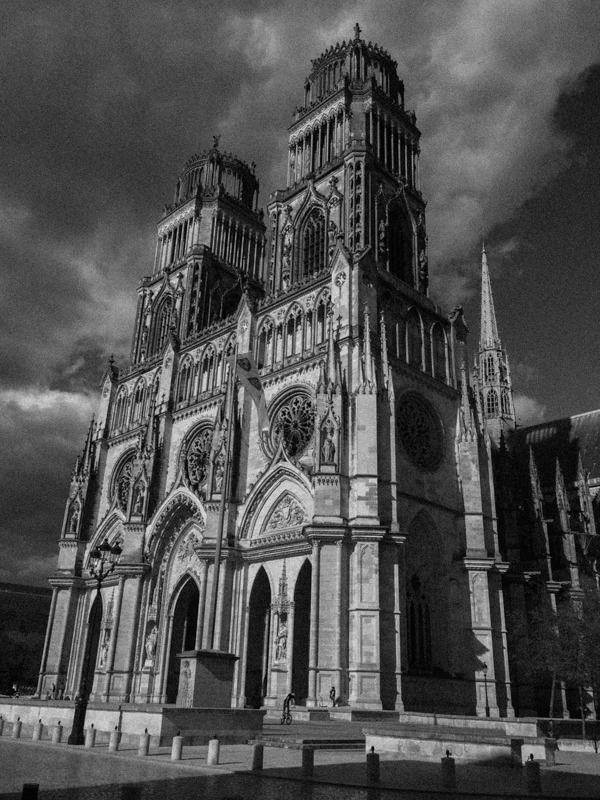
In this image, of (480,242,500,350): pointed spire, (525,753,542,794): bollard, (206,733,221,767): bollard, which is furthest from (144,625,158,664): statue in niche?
(480,242,500,350): pointed spire

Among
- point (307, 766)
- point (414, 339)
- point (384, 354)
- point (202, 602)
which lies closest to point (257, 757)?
point (307, 766)

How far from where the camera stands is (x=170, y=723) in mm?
19594

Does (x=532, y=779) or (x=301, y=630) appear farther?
(x=301, y=630)

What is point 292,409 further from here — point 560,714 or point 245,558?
point 560,714

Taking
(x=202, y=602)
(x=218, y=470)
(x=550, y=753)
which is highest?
(x=218, y=470)

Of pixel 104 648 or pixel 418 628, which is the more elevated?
pixel 418 628

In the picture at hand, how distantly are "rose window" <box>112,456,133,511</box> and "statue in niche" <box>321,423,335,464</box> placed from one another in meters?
20.8

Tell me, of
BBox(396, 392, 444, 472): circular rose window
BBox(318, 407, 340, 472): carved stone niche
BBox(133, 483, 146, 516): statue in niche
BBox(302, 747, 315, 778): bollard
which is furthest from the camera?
BBox(133, 483, 146, 516): statue in niche

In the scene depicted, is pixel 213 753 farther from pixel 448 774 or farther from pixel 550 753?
pixel 550 753

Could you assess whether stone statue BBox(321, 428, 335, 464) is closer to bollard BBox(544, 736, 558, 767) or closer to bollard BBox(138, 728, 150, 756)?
bollard BBox(544, 736, 558, 767)

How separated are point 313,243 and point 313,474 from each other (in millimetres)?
18793

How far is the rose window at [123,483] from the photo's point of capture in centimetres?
5045

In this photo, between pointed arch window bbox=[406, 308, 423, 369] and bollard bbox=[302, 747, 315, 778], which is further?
pointed arch window bbox=[406, 308, 423, 369]

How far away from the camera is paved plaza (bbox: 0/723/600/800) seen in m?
12.2
